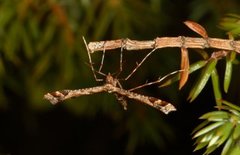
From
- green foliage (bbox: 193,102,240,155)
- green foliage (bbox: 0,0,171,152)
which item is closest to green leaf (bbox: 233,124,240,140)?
green foliage (bbox: 193,102,240,155)

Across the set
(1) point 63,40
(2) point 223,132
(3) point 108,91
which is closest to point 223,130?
(2) point 223,132

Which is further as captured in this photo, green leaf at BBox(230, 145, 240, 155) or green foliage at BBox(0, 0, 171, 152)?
green foliage at BBox(0, 0, 171, 152)

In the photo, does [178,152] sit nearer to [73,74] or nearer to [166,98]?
[166,98]

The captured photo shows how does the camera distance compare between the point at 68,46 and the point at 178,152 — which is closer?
the point at 68,46

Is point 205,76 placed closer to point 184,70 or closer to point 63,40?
point 184,70

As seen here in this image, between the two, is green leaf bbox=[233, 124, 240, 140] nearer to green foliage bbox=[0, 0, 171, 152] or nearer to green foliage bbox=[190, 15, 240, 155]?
green foliage bbox=[190, 15, 240, 155]

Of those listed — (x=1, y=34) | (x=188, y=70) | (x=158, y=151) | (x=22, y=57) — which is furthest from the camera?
(x=158, y=151)

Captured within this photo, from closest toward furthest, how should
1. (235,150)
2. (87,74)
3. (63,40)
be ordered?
(235,150) < (63,40) < (87,74)

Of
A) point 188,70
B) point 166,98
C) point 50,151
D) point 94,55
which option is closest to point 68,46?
point 94,55
